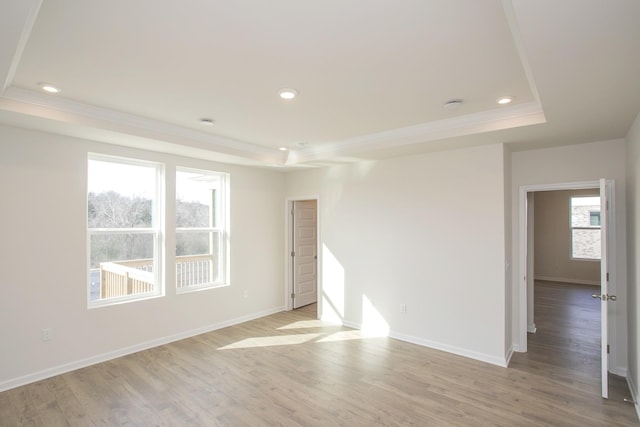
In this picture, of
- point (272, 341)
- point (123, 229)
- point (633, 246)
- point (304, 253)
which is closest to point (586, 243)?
point (633, 246)

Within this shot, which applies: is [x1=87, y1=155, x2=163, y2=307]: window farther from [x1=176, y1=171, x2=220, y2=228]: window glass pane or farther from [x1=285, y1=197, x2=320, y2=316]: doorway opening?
[x1=285, y1=197, x2=320, y2=316]: doorway opening

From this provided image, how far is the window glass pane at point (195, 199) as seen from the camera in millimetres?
4824

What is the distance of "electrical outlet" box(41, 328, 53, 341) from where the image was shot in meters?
3.44

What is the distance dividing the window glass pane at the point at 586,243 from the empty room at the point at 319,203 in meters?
3.67

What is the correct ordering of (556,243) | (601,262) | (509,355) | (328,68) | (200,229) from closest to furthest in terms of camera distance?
(328,68)
(601,262)
(509,355)
(200,229)
(556,243)

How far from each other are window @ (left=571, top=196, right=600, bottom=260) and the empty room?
3.70 metres

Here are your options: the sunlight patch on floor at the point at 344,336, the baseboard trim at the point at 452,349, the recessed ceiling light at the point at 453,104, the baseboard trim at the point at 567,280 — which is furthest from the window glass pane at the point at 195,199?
the baseboard trim at the point at 567,280

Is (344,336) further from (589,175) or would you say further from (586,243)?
(586,243)

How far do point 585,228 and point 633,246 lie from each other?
649 cm

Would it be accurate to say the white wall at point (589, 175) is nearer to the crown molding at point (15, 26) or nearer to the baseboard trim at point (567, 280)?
the crown molding at point (15, 26)

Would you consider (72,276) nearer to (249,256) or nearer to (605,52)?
(249,256)

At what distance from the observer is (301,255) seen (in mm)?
6402

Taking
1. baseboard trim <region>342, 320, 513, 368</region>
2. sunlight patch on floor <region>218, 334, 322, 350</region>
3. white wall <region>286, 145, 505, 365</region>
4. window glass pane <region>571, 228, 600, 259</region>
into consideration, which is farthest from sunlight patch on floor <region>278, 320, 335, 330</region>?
window glass pane <region>571, 228, 600, 259</region>

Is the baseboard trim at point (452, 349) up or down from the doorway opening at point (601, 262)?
down
